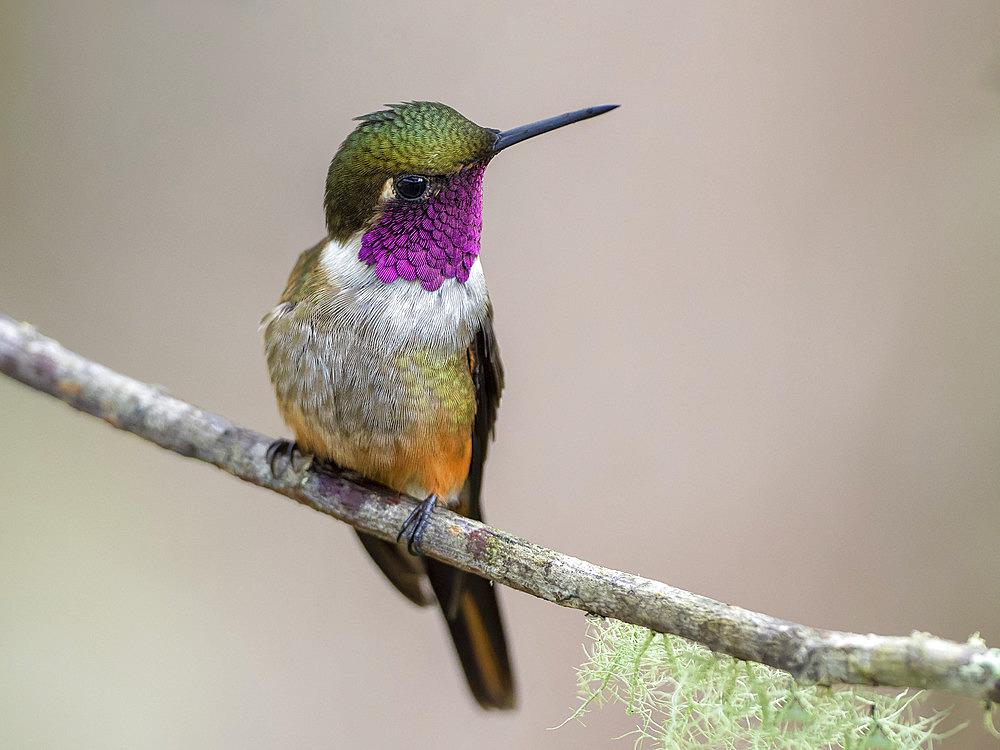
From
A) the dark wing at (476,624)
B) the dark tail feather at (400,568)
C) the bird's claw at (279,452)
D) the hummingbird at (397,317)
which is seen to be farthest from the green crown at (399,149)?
the dark tail feather at (400,568)

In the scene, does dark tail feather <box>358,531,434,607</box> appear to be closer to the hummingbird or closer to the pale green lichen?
the hummingbird

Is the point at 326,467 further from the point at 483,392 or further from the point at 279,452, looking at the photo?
the point at 483,392

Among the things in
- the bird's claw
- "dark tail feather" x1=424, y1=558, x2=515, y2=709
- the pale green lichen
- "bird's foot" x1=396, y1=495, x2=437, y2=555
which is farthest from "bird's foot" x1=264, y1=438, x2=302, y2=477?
the pale green lichen

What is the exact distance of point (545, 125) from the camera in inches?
41.3

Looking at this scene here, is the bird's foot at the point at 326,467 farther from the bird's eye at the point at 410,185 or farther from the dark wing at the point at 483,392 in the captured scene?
the bird's eye at the point at 410,185

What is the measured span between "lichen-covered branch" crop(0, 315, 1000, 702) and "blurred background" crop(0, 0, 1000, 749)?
60 centimetres

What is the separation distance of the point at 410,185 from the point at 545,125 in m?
0.21

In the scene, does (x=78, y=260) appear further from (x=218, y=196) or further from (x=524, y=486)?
(x=524, y=486)

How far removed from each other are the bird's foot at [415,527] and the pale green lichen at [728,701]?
0.26m

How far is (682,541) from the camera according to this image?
188 cm

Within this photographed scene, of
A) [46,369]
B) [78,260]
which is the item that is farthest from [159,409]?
[78,260]

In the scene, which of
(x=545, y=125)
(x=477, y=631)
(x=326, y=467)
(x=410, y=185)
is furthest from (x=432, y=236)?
(x=477, y=631)

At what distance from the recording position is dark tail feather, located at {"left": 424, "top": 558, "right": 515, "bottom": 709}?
1461 mm

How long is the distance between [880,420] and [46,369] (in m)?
1.63
